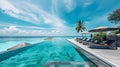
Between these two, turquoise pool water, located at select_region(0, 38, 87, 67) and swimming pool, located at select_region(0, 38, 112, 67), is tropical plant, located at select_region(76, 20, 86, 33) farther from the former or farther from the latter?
swimming pool, located at select_region(0, 38, 112, 67)

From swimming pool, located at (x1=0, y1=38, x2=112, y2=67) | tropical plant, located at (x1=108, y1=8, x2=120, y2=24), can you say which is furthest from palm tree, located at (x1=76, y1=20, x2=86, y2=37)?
swimming pool, located at (x1=0, y1=38, x2=112, y2=67)

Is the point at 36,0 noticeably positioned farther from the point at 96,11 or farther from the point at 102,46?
the point at 96,11

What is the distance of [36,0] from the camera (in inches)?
596

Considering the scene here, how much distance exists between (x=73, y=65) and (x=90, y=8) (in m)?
22.0

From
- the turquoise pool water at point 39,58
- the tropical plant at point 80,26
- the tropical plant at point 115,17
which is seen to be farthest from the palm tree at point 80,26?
the turquoise pool water at point 39,58

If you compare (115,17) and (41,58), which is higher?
(115,17)

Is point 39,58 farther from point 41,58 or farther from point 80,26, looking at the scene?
point 80,26

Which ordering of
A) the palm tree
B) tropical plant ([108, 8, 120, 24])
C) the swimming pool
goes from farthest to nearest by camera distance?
1. the palm tree
2. tropical plant ([108, 8, 120, 24])
3. the swimming pool

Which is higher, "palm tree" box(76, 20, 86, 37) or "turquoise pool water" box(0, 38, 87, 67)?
"palm tree" box(76, 20, 86, 37)

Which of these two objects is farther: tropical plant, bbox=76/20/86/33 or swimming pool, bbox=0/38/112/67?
tropical plant, bbox=76/20/86/33

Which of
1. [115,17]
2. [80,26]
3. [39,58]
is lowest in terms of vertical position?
[39,58]

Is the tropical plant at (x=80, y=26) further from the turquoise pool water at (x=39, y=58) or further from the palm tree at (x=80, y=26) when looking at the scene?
the turquoise pool water at (x=39, y=58)

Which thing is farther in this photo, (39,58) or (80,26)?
(80,26)

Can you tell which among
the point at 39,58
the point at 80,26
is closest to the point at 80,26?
the point at 80,26
